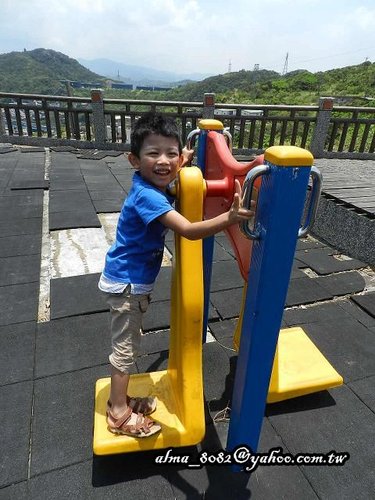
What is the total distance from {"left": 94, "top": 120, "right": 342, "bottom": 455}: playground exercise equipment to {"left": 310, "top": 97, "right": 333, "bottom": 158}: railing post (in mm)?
7454

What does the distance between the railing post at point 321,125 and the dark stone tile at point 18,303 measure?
25.0 feet

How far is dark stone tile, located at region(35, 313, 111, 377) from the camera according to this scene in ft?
7.40

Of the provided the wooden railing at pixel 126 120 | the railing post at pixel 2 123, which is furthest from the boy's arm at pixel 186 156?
the railing post at pixel 2 123

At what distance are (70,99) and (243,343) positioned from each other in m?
8.60

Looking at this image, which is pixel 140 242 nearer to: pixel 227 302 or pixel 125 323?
pixel 125 323

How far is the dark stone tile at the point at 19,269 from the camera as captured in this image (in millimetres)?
3195

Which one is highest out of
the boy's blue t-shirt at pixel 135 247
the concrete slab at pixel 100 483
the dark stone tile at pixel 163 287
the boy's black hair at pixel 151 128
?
the boy's black hair at pixel 151 128

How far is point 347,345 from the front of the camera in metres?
2.54

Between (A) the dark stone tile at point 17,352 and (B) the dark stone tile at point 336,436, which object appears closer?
(B) the dark stone tile at point 336,436

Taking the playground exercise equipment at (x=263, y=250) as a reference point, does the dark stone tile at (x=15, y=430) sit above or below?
below

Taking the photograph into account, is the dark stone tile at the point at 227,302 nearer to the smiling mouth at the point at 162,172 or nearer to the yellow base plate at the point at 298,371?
the yellow base plate at the point at 298,371

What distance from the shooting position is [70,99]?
333 inches

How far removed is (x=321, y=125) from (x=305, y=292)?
6.68 meters

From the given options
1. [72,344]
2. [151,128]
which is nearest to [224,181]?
[151,128]
